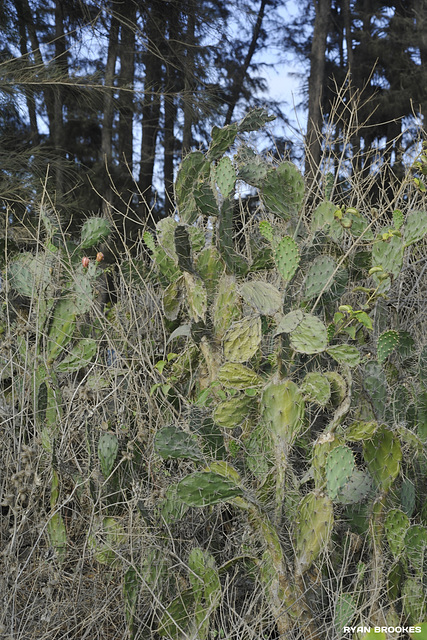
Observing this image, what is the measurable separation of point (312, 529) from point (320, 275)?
2.52 feet

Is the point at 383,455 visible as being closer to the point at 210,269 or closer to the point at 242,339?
the point at 242,339

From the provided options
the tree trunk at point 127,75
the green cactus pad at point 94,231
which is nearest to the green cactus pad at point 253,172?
the green cactus pad at point 94,231

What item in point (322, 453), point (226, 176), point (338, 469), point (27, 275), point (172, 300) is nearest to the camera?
point (338, 469)

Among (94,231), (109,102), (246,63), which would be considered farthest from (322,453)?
(246,63)

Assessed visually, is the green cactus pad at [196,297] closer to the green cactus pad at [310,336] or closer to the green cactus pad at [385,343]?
the green cactus pad at [310,336]

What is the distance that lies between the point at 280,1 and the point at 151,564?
12838 millimetres

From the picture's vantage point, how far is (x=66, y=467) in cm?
217

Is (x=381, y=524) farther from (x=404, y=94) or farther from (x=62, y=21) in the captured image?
(x=404, y=94)

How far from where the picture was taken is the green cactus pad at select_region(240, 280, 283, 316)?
1.94 metres

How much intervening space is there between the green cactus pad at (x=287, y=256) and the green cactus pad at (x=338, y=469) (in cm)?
53

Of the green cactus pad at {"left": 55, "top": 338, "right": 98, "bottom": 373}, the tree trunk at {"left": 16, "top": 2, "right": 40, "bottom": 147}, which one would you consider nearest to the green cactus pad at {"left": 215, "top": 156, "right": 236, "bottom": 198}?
the green cactus pad at {"left": 55, "top": 338, "right": 98, "bottom": 373}

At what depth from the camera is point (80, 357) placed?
7.81 feet

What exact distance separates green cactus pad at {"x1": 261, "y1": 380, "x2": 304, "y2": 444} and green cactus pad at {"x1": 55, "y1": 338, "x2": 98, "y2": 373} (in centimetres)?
78

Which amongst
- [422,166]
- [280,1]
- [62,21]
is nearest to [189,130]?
[62,21]
